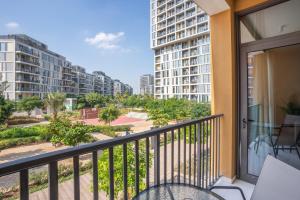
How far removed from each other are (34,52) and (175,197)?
45.9 m

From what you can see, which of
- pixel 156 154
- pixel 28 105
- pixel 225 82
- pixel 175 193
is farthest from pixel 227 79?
pixel 28 105

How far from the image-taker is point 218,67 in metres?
2.73

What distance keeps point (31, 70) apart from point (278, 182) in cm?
4458

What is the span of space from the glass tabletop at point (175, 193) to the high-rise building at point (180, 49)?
33.9 metres

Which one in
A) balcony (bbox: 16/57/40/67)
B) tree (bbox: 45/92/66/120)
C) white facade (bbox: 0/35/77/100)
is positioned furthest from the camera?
balcony (bbox: 16/57/40/67)

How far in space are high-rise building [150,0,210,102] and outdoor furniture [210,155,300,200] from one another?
1329 inches

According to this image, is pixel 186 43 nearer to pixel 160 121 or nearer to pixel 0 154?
pixel 160 121

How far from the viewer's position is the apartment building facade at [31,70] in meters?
34.4

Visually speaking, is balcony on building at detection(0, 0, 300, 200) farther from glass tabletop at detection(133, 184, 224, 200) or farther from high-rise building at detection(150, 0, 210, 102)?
high-rise building at detection(150, 0, 210, 102)

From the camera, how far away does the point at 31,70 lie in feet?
126

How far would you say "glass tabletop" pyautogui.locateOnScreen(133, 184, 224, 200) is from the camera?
1.08 metres

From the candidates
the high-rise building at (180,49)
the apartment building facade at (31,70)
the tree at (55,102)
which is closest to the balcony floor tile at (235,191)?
the tree at (55,102)

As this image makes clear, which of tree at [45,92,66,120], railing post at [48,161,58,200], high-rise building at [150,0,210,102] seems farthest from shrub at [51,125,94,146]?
high-rise building at [150,0,210,102]

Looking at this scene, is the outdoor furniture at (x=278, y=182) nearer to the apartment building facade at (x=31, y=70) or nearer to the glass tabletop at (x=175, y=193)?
the glass tabletop at (x=175, y=193)
